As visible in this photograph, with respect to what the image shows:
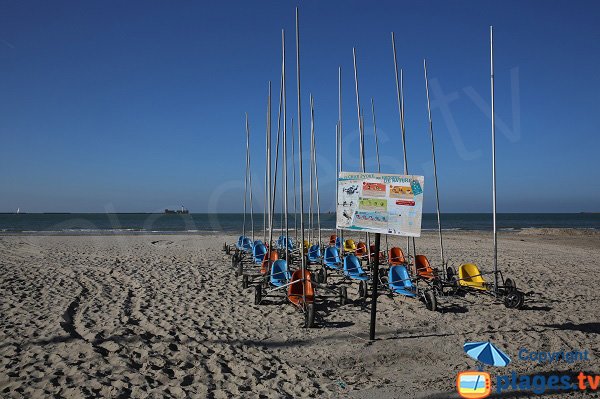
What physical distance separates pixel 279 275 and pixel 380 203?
15.9 ft

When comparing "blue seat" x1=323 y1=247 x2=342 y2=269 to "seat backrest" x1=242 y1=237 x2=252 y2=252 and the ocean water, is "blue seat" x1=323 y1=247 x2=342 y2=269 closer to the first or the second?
"seat backrest" x1=242 y1=237 x2=252 y2=252

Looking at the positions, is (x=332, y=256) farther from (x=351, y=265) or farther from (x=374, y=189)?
(x=374, y=189)

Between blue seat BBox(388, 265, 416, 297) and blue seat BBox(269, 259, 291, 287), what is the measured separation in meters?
2.48

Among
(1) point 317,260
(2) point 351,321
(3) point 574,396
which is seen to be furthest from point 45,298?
(3) point 574,396

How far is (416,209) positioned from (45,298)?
8638 mm

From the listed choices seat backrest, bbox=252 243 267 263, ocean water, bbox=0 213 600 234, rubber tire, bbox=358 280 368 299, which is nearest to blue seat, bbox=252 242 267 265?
seat backrest, bbox=252 243 267 263

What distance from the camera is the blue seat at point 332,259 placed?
1262cm

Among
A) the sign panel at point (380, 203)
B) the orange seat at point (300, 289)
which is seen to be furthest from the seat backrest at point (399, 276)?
the sign panel at point (380, 203)

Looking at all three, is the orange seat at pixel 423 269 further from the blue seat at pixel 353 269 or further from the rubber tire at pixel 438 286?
the blue seat at pixel 353 269

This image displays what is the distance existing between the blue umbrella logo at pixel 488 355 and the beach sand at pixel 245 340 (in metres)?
0.23

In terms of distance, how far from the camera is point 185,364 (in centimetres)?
537

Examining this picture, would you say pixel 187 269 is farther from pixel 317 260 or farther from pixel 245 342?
pixel 245 342

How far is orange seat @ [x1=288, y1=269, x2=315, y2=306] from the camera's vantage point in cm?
780

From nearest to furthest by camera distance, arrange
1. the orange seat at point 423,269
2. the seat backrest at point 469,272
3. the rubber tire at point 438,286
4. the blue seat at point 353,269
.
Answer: the rubber tire at point 438,286
the seat backrest at point 469,272
the orange seat at point 423,269
the blue seat at point 353,269
